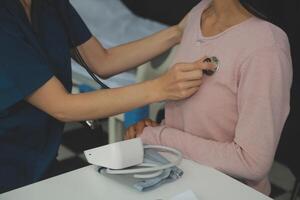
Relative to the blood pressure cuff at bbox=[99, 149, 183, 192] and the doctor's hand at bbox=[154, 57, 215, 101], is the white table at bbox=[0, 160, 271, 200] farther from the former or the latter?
the doctor's hand at bbox=[154, 57, 215, 101]

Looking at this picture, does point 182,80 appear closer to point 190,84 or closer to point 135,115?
point 190,84

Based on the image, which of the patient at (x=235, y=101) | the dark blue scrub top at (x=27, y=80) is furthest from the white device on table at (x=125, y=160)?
the dark blue scrub top at (x=27, y=80)

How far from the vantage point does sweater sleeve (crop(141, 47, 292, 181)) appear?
100cm

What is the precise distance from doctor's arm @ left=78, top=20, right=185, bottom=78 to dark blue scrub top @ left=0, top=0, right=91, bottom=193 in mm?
87

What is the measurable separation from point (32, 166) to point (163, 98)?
1.45ft

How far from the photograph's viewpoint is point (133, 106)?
1123 mm

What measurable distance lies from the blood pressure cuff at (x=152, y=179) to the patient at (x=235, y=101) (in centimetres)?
10

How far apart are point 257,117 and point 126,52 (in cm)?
62

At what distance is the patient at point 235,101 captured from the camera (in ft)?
3.30

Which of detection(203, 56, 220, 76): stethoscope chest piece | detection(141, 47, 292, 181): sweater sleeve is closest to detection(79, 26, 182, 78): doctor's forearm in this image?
detection(203, 56, 220, 76): stethoscope chest piece

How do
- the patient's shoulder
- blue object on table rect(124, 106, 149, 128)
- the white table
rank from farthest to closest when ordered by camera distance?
blue object on table rect(124, 106, 149, 128) < the patient's shoulder < the white table

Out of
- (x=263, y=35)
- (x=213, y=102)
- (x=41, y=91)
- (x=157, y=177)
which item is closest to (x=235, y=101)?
(x=213, y=102)

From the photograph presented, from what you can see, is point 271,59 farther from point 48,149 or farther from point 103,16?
point 103,16

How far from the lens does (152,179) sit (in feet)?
3.14
